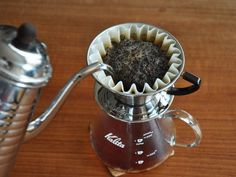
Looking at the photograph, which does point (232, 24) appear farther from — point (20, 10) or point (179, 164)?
point (20, 10)

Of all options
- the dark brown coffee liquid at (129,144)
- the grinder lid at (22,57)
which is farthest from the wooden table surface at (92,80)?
the grinder lid at (22,57)

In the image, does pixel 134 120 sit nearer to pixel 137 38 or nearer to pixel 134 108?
pixel 134 108

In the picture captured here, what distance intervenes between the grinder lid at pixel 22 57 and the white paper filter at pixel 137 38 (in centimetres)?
12

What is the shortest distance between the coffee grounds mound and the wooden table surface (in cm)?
19

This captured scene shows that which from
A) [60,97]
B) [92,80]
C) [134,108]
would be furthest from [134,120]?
[92,80]

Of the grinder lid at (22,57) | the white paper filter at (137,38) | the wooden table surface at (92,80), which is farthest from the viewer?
the wooden table surface at (92,80)

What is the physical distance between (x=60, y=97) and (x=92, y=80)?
0.28 meters

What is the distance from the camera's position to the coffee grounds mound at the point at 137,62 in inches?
22.5

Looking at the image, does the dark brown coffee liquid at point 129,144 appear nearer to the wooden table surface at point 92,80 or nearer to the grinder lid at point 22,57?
the wooden table surface at point 92,80

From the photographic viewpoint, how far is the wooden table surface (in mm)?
698

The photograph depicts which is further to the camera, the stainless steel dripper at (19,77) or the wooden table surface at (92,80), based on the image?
the wooden table surface at (92,80)

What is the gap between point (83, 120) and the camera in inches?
29.7

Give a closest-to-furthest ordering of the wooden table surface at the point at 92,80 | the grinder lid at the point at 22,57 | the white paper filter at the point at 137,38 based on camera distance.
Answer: the grinder lid at the point at 22,57
the white paper filter at the point at 137,38
the wooden table surface at the point at 92,80

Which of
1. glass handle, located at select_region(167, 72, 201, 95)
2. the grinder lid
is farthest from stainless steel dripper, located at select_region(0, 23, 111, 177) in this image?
glass handle, located at select_region(167, 72, 201, 95)
